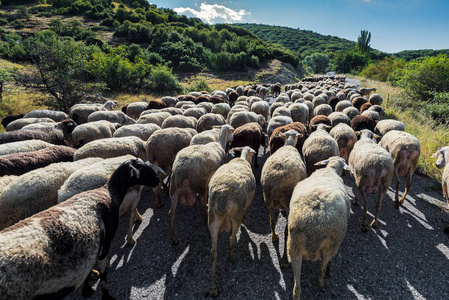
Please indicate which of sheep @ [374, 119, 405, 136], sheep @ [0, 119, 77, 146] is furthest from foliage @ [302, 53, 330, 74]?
sheep @ [0, 119, 77, 146]

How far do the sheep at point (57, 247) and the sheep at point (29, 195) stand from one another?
1370mm

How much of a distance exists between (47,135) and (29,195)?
5253 millimetres

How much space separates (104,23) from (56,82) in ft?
230

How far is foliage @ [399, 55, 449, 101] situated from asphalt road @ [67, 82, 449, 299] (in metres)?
16.6

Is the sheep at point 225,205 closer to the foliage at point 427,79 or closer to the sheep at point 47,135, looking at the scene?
the sheep at point 47,135

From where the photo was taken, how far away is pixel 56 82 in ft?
49.6

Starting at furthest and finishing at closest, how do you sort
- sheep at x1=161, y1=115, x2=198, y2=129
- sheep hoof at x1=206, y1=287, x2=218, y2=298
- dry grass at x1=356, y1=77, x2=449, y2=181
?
sheep at x1=161, y1=115, x2=198, y2=129
dry grass at x1=356, y1=77, x2=449, y2=181
sheep hoof at x1=206, y1=287, x2=218, y2=298

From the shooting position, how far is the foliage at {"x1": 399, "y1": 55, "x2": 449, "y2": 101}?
16.2 m

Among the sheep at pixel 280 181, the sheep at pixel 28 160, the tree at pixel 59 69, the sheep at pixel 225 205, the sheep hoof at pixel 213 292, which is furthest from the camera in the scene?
the tree at pixel 59 69

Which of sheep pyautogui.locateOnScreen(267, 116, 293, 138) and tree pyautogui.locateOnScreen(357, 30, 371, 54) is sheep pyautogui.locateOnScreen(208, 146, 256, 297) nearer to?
sheep pyautogui.locateOnScreen(267, 116, 293, 138)

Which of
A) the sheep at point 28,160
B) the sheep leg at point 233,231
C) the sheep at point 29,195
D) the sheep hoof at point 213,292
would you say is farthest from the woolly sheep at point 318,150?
the sheep at point 28,160

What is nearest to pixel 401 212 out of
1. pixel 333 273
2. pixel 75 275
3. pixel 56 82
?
pixel 333 273

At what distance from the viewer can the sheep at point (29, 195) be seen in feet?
13.0

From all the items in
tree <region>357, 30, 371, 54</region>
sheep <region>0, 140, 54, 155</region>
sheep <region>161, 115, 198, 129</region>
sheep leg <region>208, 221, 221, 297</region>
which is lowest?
sheep leg <region>208, 221, 221, 297</region>
